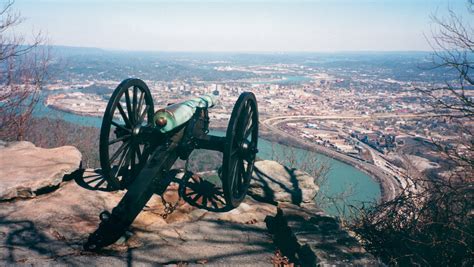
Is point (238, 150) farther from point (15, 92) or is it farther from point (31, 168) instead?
point (15, 92)

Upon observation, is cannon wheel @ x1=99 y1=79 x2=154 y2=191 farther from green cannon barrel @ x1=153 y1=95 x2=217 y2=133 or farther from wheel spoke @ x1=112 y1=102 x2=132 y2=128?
green cannon barrel @ x1=153 y1=95 x2=217 y2=133

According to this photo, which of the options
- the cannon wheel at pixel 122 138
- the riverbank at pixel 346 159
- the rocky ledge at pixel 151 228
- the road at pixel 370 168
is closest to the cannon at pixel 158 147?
the cannon wheel at pixel 122 138

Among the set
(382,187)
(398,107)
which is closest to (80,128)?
Answer: (382,187)

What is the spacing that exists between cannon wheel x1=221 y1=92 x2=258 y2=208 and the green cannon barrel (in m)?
0.97

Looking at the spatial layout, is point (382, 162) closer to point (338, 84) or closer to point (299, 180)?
point (299, 180)

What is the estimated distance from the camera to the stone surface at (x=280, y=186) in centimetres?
630

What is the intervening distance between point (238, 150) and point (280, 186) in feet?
6.15

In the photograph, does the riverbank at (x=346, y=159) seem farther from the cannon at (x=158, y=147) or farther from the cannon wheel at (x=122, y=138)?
the cannon wheel at (x=122, y=138)

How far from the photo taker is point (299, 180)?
272 inches

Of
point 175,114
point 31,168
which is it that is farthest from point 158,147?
point 31,168

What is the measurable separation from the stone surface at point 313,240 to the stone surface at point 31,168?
354cm

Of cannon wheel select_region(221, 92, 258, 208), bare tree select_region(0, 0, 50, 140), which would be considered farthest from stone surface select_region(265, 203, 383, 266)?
bare tree select_region(0, 0, 50, 140)

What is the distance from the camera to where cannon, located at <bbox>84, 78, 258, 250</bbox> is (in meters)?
3.90

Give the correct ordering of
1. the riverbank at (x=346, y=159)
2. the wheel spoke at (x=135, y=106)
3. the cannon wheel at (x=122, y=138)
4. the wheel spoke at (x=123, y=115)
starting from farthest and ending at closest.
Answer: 1. the riverbank at (x=346, y=159)
2. the wheel spoke at (x=135, y=106)
3. the wheel spoke at (x=123, y=115)
4. the cannon wheel at (x=122, y=138)
